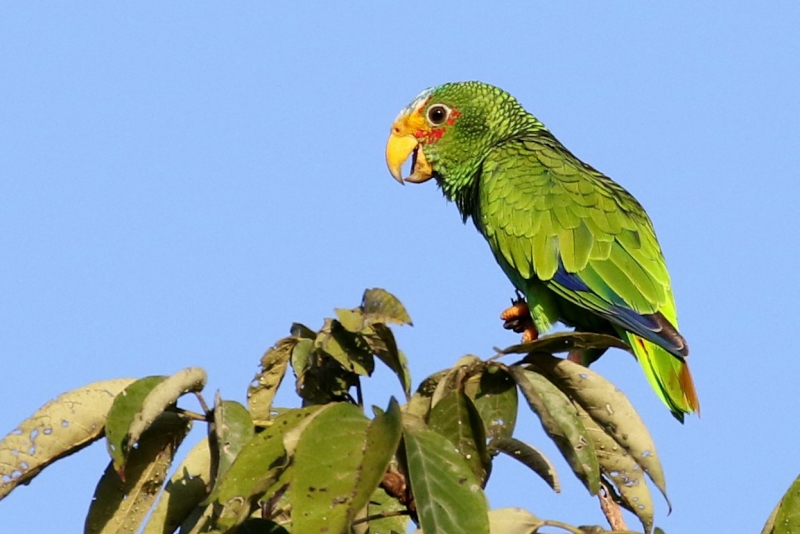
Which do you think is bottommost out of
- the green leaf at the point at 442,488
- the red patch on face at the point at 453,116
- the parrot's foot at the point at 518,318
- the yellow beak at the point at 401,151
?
the green leaf at the point at 442,488

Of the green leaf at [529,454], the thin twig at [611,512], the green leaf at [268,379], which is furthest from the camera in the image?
the thin twig at [611,512]

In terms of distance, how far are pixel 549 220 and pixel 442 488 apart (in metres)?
3.15

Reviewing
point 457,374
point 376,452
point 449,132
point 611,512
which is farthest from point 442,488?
point 449,132

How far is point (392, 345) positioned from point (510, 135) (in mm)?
3495

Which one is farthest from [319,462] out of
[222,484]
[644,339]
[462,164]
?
[462,164]

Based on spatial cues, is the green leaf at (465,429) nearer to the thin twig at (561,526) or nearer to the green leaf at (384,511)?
the thin twig at (561,526)

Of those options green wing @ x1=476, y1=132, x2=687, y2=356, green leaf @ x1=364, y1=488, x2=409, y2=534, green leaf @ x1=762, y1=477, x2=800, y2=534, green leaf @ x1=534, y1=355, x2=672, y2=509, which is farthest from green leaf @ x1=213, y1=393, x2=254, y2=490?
green wing @ x1=476, y1=132, x2=687, y2=356

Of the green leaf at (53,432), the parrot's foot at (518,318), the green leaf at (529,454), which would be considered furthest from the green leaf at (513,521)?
the parrot's foot at (518,318)

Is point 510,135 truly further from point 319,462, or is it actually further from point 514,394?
point 319,462

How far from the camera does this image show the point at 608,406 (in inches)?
88.4

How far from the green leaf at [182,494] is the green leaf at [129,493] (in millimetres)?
36

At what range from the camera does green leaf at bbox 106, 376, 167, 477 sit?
1.94 metres

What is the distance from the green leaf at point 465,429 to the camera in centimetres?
197

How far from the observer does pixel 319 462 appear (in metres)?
1.62
